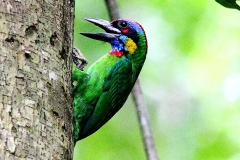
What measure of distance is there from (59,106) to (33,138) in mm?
324

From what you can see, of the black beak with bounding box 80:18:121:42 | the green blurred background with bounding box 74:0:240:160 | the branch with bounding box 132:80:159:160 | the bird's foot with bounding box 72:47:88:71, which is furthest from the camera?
the green blurred background with bounding box 74:0:240:160

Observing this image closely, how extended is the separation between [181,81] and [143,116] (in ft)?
18.7

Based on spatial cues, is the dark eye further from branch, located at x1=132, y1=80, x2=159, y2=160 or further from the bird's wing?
branch, located at x1=132, y1=80, x2=159, y2=160

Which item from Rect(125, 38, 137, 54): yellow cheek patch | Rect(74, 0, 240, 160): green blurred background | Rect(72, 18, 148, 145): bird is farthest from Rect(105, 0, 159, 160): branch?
Rect(74, 0, 240, 160): green blurred background

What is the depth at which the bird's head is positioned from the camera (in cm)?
441

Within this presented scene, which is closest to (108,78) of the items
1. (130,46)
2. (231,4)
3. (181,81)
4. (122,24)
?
(130,46)

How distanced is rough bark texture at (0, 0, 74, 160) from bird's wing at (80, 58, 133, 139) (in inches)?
45.3

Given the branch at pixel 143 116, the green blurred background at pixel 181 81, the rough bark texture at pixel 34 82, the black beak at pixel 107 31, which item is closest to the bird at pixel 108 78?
the black beak at pixel 107 31

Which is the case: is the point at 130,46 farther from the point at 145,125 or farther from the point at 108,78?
the point at 145,125

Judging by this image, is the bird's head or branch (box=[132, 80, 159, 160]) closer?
branch (box=[132, 80, 159, 160])

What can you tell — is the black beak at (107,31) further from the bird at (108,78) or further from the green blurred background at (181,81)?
the green blurred background at (181,81)

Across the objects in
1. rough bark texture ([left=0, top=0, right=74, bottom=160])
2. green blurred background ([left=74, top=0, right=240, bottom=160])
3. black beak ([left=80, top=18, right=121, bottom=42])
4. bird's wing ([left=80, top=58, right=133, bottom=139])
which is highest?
rough bark texture ([left=0, top=0, right=74, bottom=160])

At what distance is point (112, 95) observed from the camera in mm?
4188

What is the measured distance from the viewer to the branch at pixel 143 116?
10.2ft
